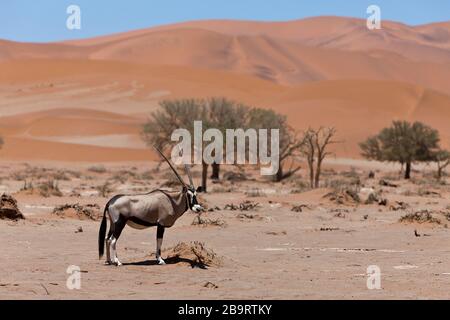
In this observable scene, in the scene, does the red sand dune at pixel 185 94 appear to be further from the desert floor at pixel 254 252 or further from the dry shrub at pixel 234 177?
the desert floor at pixel 254 252

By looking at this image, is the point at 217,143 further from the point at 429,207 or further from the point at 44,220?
the point at 44,220

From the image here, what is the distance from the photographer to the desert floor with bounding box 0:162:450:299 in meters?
10.5

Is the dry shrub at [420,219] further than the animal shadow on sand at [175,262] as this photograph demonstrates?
Yes

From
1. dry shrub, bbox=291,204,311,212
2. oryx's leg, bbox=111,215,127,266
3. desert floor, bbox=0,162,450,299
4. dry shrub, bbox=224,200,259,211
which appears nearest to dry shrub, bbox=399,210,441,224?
desert floor, bbox=0,162,450,299

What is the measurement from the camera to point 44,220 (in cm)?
2039

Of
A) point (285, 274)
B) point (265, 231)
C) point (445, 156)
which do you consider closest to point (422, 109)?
point (445, 156)

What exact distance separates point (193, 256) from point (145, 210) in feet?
3.84

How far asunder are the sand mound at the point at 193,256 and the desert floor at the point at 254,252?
0.53 feet

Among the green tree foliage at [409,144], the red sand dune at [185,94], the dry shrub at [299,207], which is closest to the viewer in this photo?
the dry shrub at [299,207]

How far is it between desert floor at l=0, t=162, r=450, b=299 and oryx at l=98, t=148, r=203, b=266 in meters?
0.43

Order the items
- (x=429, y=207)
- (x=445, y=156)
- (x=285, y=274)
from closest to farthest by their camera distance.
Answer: (x=285, y=274)
(x=429, y=207)
(x=445, y=156)

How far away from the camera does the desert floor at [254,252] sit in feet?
34.6

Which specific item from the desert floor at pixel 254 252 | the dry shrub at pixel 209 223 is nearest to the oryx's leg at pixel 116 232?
the desert floor at pixel 254 252
